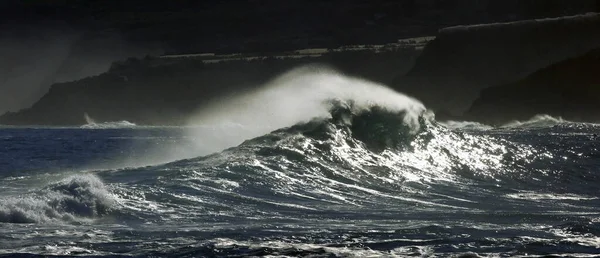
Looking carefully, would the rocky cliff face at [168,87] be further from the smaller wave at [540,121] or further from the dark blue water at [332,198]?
the dark blue water at [332,198]

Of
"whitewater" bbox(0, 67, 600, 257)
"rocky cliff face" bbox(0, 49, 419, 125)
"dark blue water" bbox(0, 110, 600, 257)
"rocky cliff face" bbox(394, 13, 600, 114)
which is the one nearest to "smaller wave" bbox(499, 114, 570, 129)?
"rocky cliff face" bbox(394, 13, 600, 114)

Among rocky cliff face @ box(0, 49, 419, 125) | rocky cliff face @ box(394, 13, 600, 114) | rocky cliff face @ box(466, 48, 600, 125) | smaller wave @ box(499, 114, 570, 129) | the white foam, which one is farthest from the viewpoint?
rocky cliff face @ box(0, 49, 419, 125)

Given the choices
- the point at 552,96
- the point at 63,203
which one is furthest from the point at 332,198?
the point at 552,96

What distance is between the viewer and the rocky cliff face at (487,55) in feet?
154

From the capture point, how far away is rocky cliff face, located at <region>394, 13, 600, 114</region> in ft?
154

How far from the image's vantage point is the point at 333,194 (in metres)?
17.4

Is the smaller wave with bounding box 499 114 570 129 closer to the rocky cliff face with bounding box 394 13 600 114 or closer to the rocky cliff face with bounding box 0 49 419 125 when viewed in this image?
the rocky cliff face with bounding box 394 13 600 114

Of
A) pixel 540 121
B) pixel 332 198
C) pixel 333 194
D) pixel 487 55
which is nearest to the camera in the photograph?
pixel 332 198

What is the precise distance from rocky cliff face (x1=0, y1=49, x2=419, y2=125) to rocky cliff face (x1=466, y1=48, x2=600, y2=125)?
82.6 ft

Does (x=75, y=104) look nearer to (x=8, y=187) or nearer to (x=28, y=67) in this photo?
(x=28, y=67)

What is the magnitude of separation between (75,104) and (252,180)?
6225cm

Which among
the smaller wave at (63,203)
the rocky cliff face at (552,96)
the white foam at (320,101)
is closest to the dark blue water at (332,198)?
the smaller wave at (63,203)

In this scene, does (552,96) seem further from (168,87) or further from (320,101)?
(168,87)

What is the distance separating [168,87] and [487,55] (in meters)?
33.4
